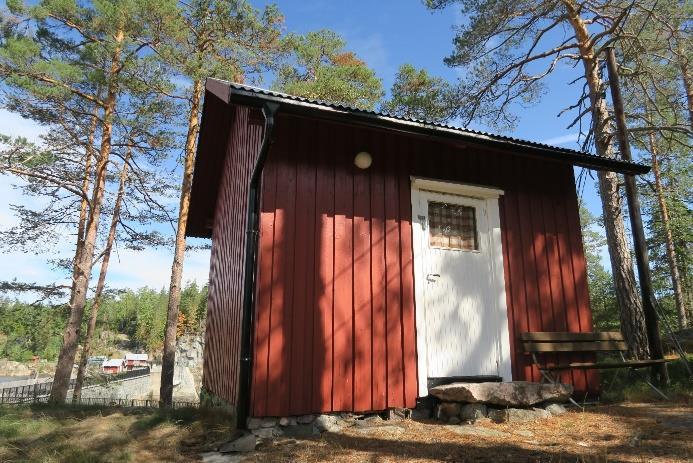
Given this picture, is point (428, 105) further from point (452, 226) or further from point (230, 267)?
Result: point (230, 267)

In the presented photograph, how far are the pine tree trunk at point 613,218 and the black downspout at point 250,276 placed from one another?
6.10 meters

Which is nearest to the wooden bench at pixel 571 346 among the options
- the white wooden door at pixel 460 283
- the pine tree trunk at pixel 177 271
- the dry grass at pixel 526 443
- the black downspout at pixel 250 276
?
the white wooden door at pixel 460 283

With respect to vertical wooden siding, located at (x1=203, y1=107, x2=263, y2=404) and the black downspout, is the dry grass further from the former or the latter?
vertical wooden siding, located at (x1=203, y1=107, x2=263, y2=404)

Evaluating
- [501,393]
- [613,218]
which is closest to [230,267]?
[501,393]

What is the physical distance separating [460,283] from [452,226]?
2.28 feet

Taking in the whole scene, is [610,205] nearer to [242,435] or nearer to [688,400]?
[688,400]

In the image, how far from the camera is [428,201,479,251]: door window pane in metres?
5.35

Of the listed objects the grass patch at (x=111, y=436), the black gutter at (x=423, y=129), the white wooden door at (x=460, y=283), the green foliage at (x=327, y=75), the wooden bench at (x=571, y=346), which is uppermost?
the green foliage at (x=327, y=75)

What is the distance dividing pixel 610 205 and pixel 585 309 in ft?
10.7

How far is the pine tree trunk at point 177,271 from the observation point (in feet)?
38.3

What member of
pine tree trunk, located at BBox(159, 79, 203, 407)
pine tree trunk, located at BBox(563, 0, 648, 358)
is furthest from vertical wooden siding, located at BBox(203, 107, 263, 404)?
pine tree trunk, located at BBox(563, 0, 648, 358)

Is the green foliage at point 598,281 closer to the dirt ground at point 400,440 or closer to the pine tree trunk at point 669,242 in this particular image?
the pine tree trunk at point 669,242

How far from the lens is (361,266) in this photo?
4.75 m

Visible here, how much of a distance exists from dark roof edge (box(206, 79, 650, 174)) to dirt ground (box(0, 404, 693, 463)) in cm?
278
